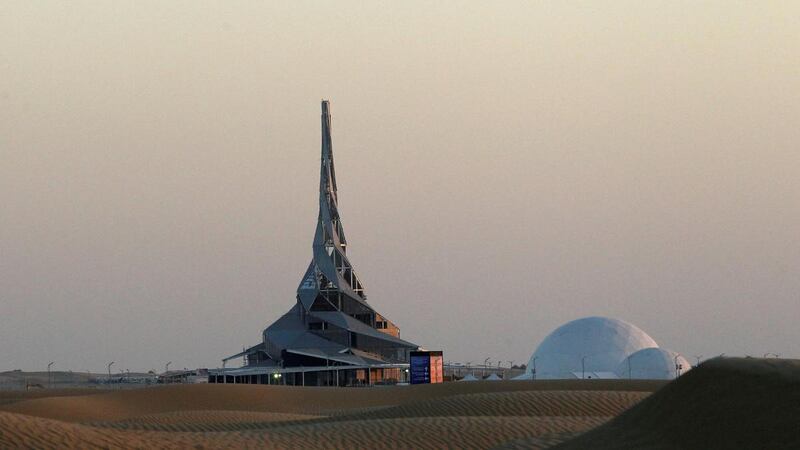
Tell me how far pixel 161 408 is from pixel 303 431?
3140 centimetres

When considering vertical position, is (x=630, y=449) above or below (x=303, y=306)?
below

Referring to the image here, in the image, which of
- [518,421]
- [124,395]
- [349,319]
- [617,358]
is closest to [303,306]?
[349,319]

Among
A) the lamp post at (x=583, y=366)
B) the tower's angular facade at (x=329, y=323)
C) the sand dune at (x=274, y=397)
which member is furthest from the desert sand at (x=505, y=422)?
the tower's angular facade at (x=329, y=323)

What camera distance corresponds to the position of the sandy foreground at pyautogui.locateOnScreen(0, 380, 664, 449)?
22375mm

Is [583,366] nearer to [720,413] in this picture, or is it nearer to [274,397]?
[274,397]

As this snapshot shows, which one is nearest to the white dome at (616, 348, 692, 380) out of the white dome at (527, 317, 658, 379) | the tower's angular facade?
the white dome at (527, 317, 658, 379)

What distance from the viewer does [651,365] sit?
82.1 m

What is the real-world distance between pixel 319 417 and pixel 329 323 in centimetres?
7375

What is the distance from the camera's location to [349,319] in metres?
112

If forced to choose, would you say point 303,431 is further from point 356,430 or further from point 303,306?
point 303,306

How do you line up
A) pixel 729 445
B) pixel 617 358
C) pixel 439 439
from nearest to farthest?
pixel 729 445 → pixel 439 439 → pixel 617 358

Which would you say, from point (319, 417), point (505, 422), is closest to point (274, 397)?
point (319, 417)

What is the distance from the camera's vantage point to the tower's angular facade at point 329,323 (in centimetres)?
10938

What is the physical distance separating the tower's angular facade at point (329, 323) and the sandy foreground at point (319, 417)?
37108 millimetres
